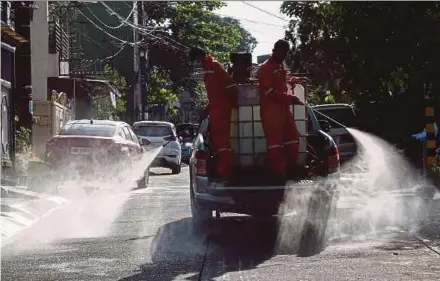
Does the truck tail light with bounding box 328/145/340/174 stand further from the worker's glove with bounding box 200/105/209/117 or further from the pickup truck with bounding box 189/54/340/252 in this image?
the worker's glove with bounding box 200/105/209/117

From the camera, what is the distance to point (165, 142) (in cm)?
3016

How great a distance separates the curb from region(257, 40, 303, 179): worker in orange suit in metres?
3.52

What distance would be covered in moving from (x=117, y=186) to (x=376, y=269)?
12060 mm

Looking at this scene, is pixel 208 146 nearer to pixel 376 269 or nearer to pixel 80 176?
pixel 376 269

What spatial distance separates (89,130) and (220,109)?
8910mm

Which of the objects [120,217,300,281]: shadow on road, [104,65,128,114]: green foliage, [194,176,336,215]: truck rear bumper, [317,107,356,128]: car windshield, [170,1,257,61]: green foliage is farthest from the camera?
[170,1,257,61]: green foliage

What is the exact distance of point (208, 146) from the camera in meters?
11.6

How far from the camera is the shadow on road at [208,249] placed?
28.1 ft

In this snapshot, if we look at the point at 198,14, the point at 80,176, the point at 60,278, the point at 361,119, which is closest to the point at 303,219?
the point at 60,278

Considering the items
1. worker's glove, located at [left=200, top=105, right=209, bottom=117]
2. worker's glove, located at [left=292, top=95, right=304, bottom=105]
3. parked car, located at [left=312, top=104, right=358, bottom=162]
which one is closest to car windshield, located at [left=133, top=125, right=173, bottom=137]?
parked car, located at [left=312, top=104, right=358, bottom=162]

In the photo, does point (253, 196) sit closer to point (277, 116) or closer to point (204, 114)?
point (277, 116)

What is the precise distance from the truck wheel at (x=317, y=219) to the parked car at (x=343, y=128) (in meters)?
8.63

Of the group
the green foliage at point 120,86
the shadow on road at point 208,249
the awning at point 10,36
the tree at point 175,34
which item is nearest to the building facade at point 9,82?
the awning at point 10,36

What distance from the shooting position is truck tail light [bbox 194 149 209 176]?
448 inches
